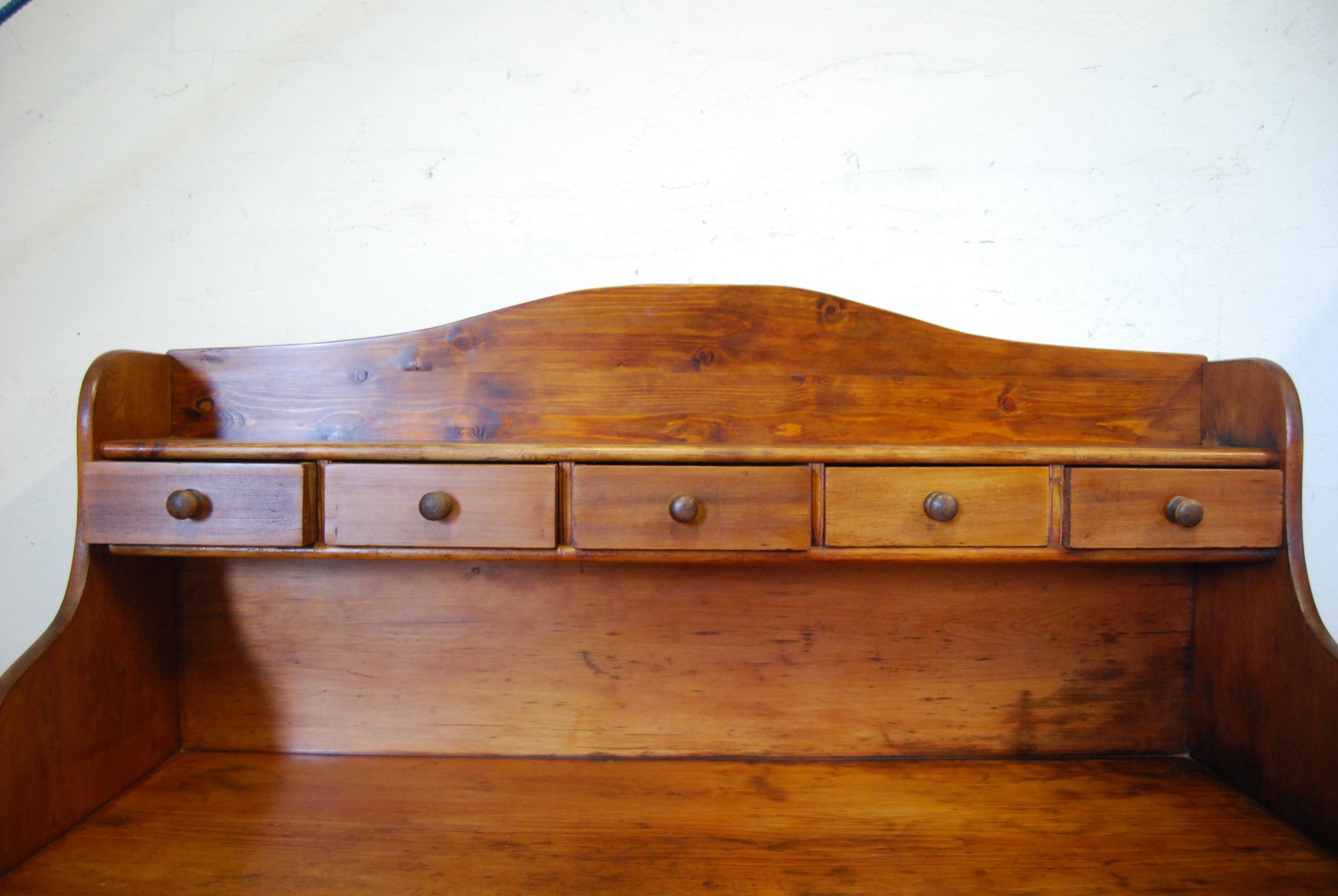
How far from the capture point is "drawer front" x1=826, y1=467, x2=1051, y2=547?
1.01m

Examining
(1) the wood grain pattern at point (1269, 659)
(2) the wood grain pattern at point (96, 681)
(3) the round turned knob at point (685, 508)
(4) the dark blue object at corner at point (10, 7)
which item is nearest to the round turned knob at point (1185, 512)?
(1) the wood grain pattern at point (1269, 659)

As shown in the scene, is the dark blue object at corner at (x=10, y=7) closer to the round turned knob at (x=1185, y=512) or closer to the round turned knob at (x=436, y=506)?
the round turned knob at (x=436, y=506)

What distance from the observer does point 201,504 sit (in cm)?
101

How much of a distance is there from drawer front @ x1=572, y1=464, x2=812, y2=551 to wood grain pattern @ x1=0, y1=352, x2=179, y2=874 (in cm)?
80

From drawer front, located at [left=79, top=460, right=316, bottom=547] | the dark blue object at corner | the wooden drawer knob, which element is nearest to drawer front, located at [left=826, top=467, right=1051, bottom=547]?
drawer front, located at [left=79, top=460, right=316, bottom=547]

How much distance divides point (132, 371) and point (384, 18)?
874mm

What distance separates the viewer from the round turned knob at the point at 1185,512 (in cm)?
101

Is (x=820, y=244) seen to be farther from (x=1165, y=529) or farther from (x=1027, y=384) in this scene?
(x=1165, y=529)

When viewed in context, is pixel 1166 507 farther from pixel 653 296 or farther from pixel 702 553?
pixel 653 296

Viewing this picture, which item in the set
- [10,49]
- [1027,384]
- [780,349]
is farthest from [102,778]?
[1027,384]

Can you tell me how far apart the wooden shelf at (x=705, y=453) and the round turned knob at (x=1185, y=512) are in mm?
58

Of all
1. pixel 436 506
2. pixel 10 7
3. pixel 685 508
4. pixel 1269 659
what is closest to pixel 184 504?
pixel 436 506

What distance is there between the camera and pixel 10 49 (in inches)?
54.9

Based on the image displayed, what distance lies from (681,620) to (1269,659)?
992mm
